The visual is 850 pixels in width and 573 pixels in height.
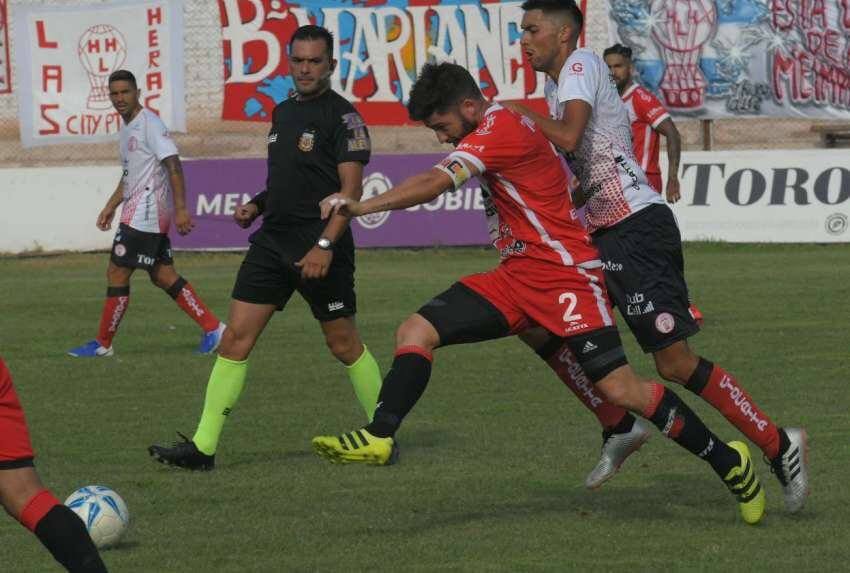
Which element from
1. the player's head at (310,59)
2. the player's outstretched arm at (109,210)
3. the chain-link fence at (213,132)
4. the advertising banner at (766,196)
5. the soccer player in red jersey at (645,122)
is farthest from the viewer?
the chain-link fence at (213,132)

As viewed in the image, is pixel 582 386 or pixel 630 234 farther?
pixel 582 386

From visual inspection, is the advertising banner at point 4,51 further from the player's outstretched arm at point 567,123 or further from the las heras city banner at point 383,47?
the player's outstretched arm at point 567,123

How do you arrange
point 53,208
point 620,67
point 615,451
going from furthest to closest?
point 53,208 < point 620,67 < point 615,451

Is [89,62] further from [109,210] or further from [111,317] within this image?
[111,317]

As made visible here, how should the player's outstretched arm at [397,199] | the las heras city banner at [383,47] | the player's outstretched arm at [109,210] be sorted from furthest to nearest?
the las heras city banner at [383,47]
the player's outstretched arm at [109,210]
the player's outstretched arm at [397,199]

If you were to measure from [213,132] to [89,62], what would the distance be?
15.4ft

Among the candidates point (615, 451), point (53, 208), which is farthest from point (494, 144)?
point (53, 208)

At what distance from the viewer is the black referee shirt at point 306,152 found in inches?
332

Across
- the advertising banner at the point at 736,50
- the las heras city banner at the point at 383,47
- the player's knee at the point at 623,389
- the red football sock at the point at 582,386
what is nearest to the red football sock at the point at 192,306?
the red football sock at the point at 582,386

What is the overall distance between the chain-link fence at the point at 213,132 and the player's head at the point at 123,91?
14.6 meters

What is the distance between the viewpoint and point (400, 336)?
680 cm

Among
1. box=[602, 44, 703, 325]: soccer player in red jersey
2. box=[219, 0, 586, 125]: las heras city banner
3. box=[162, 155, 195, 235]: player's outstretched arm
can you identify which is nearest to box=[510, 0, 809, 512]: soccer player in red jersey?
box=[602, 44, 703, 325]: soccer player in red jersey

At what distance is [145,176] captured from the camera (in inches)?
521

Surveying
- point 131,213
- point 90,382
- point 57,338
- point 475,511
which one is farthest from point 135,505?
point 57,338
